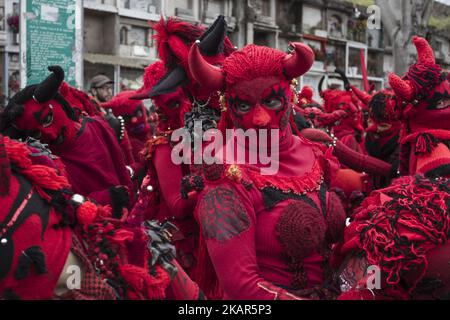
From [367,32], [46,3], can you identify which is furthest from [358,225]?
[367,32]

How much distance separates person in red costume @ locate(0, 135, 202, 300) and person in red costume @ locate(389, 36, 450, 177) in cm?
235

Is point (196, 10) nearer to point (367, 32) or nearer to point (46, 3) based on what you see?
point (367, 32)

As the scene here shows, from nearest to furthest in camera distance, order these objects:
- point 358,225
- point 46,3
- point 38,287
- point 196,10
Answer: point 38,287
point 358,225
point 46,3
point 196,10

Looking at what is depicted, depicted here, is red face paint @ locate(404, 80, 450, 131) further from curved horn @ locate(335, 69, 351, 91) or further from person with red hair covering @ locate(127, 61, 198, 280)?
curved horn @ locate(335, 69, 351, 91)

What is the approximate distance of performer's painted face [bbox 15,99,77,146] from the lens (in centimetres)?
408

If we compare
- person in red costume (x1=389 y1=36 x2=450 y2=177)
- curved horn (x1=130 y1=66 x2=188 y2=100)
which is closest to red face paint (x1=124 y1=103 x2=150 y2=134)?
curved horn (x1=130 y1=66 x2=188 y2=100)

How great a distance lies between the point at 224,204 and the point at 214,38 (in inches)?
56.3

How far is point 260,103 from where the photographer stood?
9.34 ft

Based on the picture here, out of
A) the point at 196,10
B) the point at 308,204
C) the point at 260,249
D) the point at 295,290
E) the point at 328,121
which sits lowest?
the point at 295,290

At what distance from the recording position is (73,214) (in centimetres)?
207

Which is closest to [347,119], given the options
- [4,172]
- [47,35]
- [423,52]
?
[423,52]

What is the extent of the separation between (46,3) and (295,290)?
203 inches

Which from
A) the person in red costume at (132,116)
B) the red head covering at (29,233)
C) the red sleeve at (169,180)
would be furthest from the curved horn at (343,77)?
the red head covering at (29,233)

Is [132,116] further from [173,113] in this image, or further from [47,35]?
[173,113]
